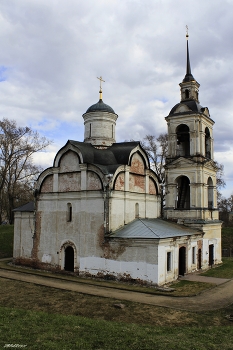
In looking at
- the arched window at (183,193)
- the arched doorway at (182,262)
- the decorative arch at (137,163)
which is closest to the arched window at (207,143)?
the arched window at (183,193)

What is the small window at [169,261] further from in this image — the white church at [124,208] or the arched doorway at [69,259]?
the arched doorway at [69,259]

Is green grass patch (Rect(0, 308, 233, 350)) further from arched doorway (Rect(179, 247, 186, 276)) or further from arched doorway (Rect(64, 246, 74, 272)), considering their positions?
arched doorway (Rect(179, 247, 186, 276))

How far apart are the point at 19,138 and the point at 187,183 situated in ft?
65.7

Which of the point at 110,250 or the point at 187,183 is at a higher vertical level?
the point at 187,183

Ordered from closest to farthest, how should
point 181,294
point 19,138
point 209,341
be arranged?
point 209,341
point 181,294
point 19,138

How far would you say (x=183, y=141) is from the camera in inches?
1044

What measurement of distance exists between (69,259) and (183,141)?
1273 cm

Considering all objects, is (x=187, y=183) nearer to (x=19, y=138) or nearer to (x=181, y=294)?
(x=181, y=294)

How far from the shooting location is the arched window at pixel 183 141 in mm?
25891

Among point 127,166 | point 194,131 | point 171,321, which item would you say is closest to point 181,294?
point 171,321

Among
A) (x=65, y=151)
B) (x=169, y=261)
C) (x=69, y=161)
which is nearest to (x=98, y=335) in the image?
(x=169, y=261)

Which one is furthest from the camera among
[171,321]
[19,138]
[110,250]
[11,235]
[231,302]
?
[19,138]

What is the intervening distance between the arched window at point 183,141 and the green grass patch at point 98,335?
672 inches

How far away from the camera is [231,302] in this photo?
1448 cm
